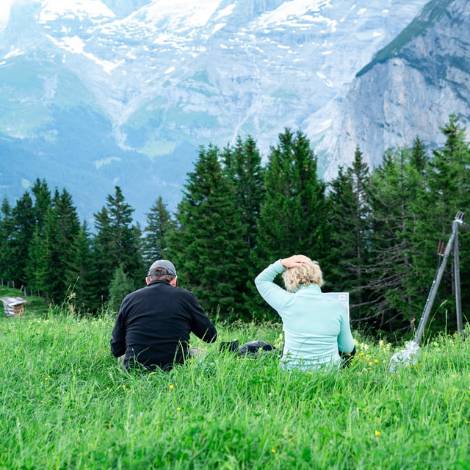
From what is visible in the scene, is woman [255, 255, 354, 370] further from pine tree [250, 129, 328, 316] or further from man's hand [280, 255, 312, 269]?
pine tree [250, 129, 328, 316]

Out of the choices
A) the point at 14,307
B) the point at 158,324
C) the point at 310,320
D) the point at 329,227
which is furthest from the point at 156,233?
the point at 310,320

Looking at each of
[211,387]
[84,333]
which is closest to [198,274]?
[84,333]

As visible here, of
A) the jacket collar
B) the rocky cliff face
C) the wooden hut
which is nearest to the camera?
the jacket collar

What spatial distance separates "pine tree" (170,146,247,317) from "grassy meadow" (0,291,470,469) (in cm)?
3044

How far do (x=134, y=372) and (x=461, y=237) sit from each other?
25604 millimetres

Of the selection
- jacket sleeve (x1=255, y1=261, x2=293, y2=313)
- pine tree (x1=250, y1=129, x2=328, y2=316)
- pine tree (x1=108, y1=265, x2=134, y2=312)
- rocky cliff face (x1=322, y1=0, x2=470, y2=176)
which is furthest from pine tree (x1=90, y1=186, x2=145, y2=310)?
rocky cliff face (x1=322, y1=0, x2=470, y2=176)

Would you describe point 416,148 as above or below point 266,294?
above

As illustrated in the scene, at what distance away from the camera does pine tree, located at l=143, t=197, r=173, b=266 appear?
187 feet

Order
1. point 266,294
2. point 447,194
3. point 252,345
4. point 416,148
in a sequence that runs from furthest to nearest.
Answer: point 416,148 → point 447,194 → point 252,345 → point 266,294

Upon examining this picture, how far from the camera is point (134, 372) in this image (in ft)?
18.9

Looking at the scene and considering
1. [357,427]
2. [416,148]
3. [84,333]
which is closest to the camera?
[357,427]

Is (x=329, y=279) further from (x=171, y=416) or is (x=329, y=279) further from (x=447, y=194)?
(x=171, y=416)

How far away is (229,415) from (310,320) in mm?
2033

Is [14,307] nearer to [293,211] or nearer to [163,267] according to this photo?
[163,267]
